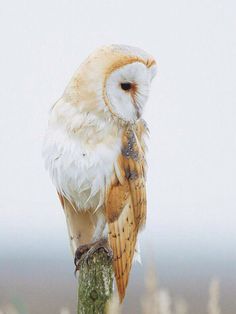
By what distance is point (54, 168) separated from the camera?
4.27m

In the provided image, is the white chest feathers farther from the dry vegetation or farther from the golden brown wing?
the dry vegetation

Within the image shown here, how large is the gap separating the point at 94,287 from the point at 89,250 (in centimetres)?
40

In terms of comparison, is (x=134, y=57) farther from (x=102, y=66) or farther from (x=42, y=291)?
(x=42, y=291)

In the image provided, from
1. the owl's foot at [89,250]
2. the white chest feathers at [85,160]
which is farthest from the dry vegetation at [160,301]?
the white chest feathers at [85,160]

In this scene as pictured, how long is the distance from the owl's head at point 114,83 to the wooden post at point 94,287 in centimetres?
80

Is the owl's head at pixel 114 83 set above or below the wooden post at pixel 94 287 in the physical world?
above

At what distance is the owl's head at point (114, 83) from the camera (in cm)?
415

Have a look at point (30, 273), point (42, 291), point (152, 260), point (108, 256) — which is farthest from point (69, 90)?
point (30, 273)

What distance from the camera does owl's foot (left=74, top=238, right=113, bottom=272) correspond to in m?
3.92

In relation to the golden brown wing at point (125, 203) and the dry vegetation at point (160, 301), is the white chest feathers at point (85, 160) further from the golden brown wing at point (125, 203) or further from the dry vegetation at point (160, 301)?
the dry vegetation at point (160, 301)

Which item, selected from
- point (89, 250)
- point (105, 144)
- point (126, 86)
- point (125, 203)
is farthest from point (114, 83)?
point (89, 250)

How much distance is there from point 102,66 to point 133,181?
1.89ft

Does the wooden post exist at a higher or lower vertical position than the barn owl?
lower

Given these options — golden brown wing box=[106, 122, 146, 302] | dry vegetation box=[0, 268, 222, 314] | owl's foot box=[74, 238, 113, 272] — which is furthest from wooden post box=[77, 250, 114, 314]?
dry vegetation box=[0, 268, 222, 314]
